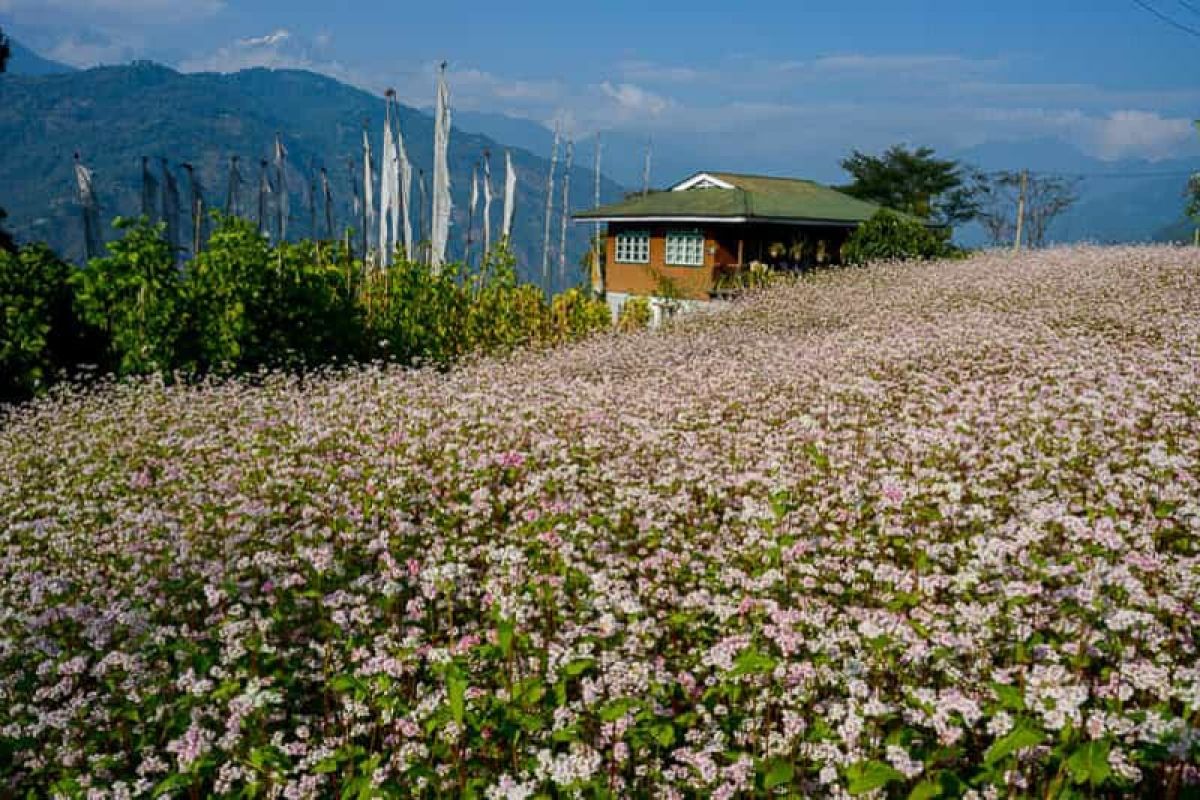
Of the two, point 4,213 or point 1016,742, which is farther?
point 4,213

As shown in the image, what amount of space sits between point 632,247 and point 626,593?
111 ft

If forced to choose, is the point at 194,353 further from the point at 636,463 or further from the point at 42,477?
the point at 636,463

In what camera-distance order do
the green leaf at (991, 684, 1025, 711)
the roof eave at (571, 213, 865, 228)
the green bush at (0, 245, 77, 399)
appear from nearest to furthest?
the green leaf at (991, 684, 1025, 711)
the green bush at (0, 245, 77, 399)
the roof eave at (571, 213, 865, 228)

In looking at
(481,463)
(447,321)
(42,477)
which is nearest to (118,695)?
(481,463)

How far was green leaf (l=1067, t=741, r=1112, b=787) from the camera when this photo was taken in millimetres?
2695

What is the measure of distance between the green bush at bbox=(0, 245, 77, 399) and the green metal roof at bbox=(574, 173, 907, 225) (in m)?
23.2

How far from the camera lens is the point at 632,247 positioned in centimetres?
3712

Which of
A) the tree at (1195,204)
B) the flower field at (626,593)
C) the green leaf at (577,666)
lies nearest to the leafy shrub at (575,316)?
the flower field at (626,593)

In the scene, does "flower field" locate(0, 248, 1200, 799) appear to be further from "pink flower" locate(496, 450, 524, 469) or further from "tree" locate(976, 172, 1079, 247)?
"tree" locate(976, 172, 1079, 247)

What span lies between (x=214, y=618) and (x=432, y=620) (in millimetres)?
1238

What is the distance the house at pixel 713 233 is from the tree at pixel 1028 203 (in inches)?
1648

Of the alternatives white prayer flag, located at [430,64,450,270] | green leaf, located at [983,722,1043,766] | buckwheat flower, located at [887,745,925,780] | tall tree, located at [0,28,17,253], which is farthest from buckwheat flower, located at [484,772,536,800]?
white prayer flag, located at [430,64,450,270]

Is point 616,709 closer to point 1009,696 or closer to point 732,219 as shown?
point 1009,696

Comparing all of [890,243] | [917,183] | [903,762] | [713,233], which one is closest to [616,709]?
[903,762]
